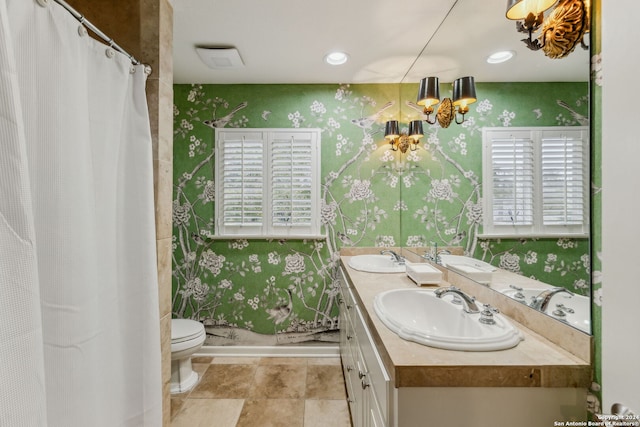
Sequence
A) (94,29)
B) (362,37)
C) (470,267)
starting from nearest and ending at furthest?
(94,29) < (470,267) < (362,37)

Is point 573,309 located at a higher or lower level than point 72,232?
lower

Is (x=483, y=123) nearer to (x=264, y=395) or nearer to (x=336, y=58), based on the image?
(x=336, y=58)

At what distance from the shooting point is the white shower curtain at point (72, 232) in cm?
56

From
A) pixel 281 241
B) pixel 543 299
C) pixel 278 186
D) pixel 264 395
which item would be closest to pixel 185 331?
pixel 264 395

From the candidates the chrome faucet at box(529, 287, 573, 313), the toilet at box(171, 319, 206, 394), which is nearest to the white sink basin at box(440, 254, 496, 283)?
A: the chrome faucet at box(529, 287, 573, 313)

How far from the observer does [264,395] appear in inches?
83.0

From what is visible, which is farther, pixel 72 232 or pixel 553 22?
pixel 553 22

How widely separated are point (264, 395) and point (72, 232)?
1.88 m

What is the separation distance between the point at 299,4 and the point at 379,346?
1793 millimetres

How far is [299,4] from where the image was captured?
1632 millimetres

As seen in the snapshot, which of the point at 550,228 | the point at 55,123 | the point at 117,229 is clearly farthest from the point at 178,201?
the point at 550,228

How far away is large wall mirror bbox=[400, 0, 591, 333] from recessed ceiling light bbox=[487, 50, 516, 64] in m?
0.02

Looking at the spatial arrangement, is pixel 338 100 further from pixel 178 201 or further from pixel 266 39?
pixel 178 201

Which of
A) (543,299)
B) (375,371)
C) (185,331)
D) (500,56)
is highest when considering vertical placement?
(500,56)
